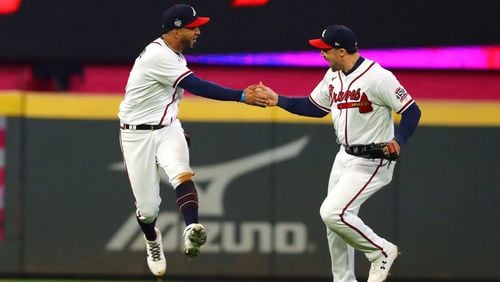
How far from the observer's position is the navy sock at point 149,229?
8492mm

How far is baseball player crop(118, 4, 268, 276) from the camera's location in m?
8.12

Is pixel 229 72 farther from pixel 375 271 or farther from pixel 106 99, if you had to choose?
pixel 375 271

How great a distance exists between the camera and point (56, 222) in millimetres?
9609

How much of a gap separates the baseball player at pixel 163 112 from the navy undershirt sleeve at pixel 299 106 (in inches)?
7.1

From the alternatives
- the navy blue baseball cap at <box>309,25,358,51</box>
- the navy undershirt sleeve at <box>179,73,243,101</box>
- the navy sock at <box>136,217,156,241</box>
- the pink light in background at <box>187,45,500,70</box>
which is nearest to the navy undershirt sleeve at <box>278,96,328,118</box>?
the navy undershirt sleeve at <box>179,73,243,101</box>

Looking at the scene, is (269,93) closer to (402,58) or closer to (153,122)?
(153,122)

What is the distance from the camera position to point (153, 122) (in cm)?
830

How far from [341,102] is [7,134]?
272 centimetres

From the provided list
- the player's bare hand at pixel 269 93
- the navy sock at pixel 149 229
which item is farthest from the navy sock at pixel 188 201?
the player's bare hand at pixel 269 93

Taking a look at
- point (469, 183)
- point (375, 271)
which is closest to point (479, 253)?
point (469, 183)

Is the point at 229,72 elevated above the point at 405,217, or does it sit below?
above

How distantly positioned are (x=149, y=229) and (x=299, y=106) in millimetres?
1203

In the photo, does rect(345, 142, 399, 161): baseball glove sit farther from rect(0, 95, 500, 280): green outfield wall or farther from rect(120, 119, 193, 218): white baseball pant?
rect(0, 95, 500, 280): green outfield wall

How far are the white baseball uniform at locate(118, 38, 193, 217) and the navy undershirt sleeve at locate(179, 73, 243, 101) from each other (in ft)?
0.17
